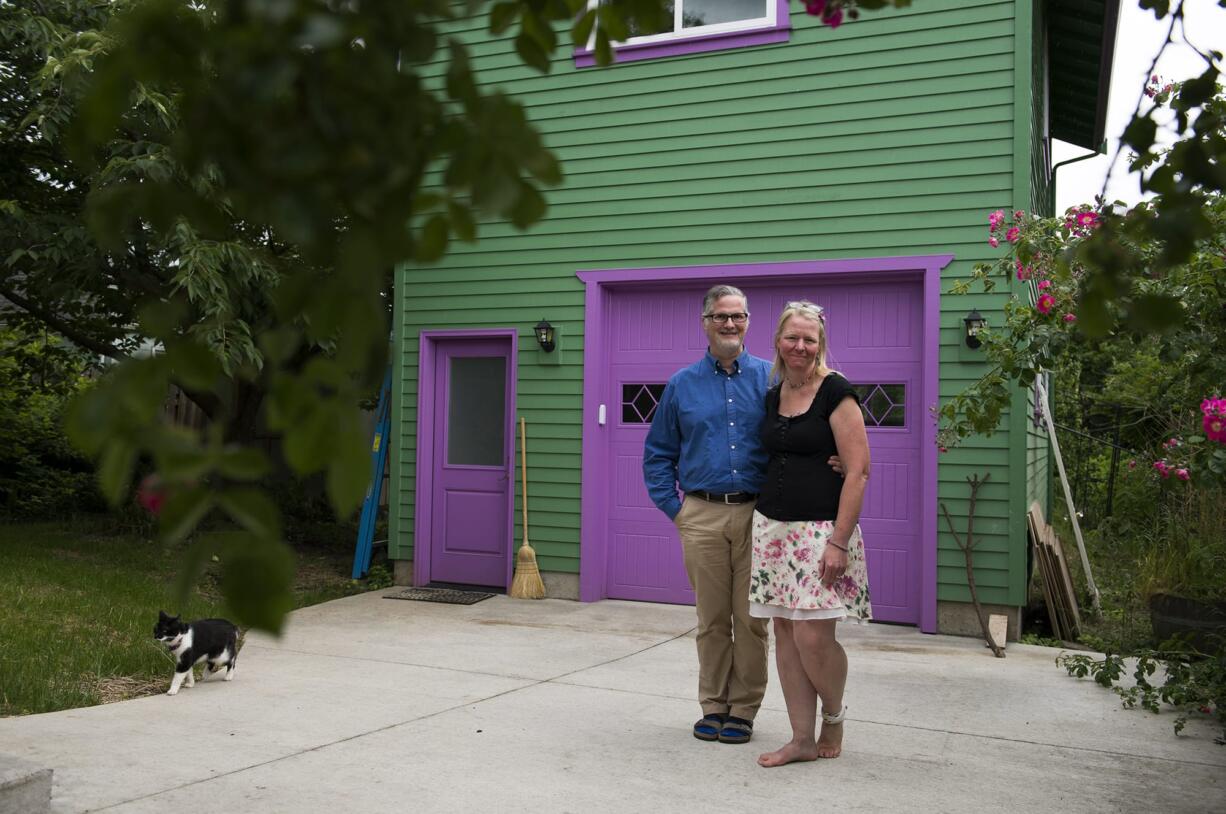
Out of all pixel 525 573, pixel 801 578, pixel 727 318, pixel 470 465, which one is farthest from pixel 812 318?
pixel 470 465

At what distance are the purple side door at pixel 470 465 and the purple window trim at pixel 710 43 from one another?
92.4 inches

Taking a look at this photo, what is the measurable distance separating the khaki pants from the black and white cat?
A: 2285 mm

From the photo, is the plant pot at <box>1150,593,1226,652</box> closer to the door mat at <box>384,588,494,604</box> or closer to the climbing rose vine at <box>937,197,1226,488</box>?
the climbing rose vine at <box>937,197,1226,488</box>

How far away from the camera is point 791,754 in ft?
12.6

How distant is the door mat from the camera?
768 centimetres

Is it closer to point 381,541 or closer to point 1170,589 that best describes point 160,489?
point 1170,589

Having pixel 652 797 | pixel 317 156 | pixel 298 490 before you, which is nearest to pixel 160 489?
pixel 317 156

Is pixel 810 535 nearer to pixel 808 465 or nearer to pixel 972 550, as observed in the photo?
pixel 808 465

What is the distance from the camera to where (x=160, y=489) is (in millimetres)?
764

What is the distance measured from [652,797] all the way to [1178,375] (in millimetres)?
3028

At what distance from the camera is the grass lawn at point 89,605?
4.89 metres

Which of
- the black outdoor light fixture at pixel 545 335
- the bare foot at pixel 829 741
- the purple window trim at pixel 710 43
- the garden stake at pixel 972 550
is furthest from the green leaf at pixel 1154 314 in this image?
the black outdoor light fixture at pixel 545 335

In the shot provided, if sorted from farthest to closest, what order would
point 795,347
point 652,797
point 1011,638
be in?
1. point 1011,638
2. point 795,347
3. point 652,797

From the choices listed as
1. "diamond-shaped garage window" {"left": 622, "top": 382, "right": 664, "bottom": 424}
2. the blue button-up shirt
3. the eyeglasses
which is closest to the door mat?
"diamond-shaped garage window" {"left": 622, "top": 382, "right": 664, "bottom": 424}
